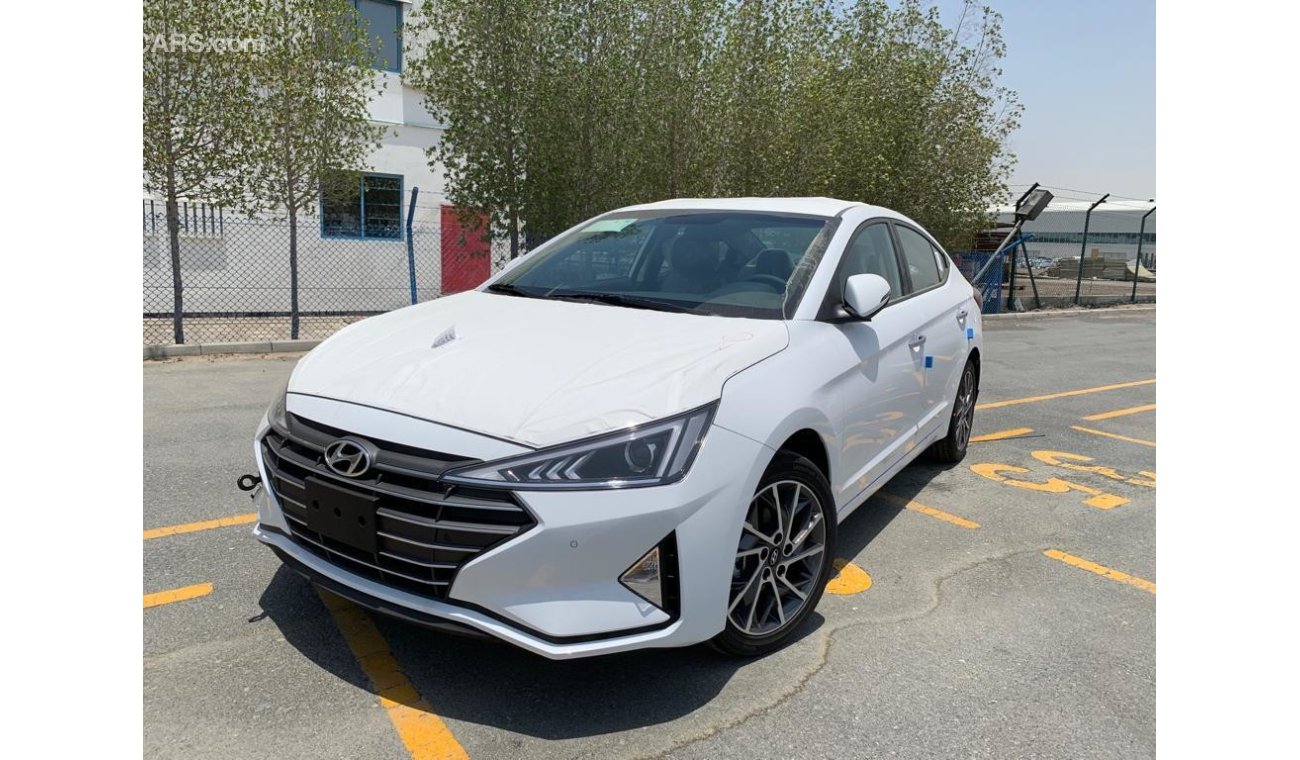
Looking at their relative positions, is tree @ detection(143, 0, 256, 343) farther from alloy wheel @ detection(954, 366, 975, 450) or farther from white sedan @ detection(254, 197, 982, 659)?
alloy wheel @ detection(954, 366, 975, 450)

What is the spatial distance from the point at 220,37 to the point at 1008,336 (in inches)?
509

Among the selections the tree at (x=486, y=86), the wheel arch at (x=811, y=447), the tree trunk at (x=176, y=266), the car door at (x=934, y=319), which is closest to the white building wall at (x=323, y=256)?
the tree at (x=486, y=86)

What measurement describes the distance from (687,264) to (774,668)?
182 centimetres

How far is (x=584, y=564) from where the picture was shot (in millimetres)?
2445

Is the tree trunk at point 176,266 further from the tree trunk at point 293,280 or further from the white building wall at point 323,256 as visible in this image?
the white building wall at point 323,256

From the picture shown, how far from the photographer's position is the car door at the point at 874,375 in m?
3.53

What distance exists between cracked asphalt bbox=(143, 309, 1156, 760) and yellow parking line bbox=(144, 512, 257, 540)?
77mm

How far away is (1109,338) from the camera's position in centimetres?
1548

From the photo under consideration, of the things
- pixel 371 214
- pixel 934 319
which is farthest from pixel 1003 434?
pixel 371 214

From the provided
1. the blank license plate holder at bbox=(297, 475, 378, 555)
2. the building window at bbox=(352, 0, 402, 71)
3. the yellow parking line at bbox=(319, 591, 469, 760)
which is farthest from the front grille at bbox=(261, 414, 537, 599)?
the building window at bbox=(352, 0, 402, 71)

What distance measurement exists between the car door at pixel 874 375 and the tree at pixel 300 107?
8931mm

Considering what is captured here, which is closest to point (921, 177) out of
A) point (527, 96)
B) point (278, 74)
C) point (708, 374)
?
point (527, 96)

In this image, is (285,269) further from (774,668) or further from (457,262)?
(774,668)

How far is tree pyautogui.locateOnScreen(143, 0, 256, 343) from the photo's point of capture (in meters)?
9.91
